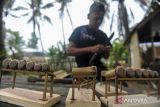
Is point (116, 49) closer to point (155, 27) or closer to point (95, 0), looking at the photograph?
point (155, 27)

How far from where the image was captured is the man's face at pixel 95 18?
7.24ft

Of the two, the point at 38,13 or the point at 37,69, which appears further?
the point at 38,13

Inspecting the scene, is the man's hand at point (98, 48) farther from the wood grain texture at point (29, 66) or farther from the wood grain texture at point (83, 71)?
the wood grain texture at point (29, 66)

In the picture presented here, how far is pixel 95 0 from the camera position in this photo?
2375 millimetres

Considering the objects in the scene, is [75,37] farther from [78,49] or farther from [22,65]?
[22,65]

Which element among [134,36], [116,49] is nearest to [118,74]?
[134,36]

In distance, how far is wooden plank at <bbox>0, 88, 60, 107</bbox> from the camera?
179cm

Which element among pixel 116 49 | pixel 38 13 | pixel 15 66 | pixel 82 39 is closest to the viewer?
pixel 15 66

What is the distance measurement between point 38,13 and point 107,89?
107ft

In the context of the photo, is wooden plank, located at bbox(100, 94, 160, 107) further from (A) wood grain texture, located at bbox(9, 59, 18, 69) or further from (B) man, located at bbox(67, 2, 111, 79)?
(A) wood grain texture, located at bbox(9, 59, 18, 69)

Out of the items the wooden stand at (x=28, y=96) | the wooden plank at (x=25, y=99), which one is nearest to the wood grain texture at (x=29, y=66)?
the wooden stand at (x=28, y=96)

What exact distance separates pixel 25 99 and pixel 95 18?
0.73 metres

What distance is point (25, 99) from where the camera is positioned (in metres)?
1.86

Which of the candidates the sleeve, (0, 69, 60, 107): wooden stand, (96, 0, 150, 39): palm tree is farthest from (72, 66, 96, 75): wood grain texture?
(96, 0, 150, 39): palm tree
